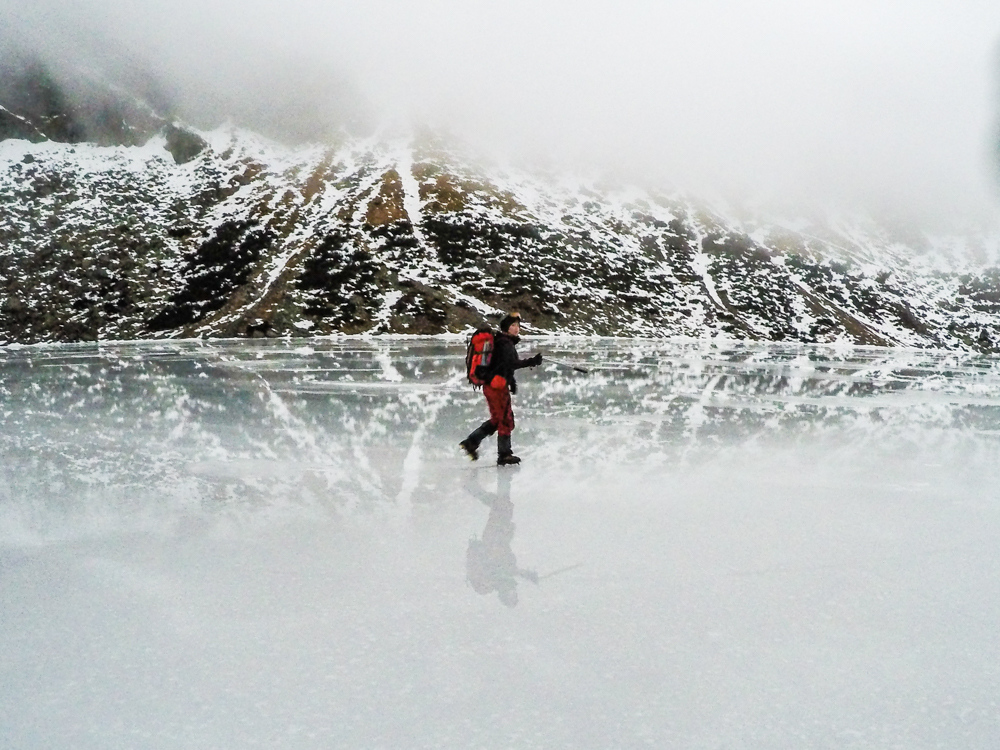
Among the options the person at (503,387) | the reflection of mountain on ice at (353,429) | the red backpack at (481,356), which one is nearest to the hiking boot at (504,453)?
the person at (503,387)

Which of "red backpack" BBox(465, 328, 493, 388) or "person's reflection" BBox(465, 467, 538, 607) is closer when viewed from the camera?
"person's reflection" BBox(465, 467, 538, 607)

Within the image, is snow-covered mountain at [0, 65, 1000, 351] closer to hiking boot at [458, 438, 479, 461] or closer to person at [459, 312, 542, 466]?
hiking boot at [458, 438, 479, 461]

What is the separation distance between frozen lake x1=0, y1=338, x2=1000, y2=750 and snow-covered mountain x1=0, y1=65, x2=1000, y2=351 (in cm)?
7373

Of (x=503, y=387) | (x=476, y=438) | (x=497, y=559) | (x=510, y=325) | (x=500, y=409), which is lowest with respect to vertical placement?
(x=497, y=559)

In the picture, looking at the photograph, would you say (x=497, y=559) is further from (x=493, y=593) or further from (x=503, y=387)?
(x=503, y=387)

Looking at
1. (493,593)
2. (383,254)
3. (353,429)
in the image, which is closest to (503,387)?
(353,429)

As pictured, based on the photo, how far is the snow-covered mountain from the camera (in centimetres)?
8662

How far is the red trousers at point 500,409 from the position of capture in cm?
1044

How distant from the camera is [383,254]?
4003 inches

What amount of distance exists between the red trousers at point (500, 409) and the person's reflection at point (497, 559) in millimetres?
2183

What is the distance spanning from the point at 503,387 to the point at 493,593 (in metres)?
5.38

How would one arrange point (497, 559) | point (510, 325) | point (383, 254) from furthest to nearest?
1. point (383, 254)
2. point (510, 325)
3. point (497, 559)

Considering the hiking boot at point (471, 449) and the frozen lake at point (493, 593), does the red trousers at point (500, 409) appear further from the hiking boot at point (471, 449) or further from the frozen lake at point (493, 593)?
the frozen lake at point (493, 593)

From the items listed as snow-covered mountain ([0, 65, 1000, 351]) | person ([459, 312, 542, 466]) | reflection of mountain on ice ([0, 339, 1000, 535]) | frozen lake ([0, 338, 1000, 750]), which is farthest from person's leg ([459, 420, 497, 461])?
snow-covered mountain ([0, 65, 1000, 351])
